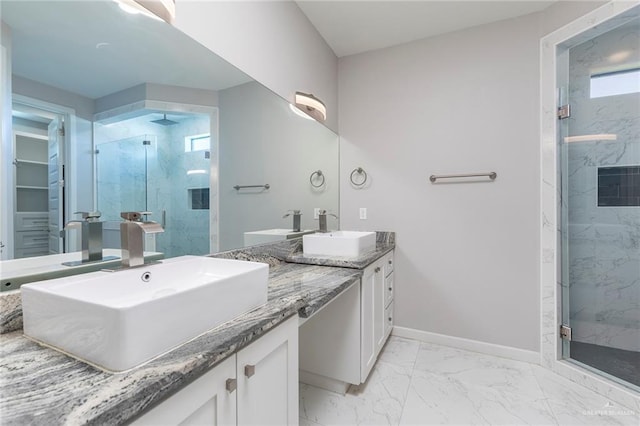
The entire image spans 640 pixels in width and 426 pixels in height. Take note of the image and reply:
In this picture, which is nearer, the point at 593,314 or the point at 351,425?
the point at 351,425

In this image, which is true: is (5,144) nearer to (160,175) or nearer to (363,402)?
(160,175)

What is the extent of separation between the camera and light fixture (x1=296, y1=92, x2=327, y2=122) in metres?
2.09

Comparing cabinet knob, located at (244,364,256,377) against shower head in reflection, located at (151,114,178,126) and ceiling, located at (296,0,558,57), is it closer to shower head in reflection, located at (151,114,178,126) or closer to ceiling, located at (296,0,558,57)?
shower head in reflection, located at (151,114,178,126)

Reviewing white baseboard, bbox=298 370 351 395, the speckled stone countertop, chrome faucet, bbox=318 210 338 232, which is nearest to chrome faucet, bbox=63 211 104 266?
the speckled stone countertop

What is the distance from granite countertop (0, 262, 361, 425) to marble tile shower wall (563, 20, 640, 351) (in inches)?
91.6

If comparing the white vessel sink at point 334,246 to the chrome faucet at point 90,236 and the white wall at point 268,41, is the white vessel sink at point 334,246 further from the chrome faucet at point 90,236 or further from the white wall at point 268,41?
the chrome faucet at point 90,236

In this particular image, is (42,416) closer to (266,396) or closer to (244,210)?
(266,396)

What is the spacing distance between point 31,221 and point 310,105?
1.73 metres

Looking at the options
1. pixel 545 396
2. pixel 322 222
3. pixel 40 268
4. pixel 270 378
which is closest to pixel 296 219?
pixel 322 222

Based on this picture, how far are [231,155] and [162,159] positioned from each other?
398mm

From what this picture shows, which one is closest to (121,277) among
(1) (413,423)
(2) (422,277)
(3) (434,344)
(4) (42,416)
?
(4) (42,416)

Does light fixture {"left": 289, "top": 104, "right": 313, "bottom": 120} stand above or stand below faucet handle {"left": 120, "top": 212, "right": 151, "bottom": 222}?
above

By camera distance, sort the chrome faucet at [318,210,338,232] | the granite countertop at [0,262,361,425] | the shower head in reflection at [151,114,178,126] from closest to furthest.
Result: 1. the granite countertop at [0,262,361,425]
2. the shower head in reflection at [151,114,178,126]
3. the chrome faucet at [318,210,338,232]

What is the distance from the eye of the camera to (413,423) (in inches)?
60.5
